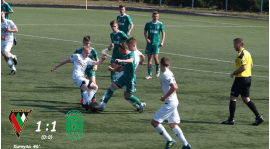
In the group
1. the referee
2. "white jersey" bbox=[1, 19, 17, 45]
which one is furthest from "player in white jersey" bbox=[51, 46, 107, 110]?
"white jersey" bbox=[1, 19, 17, 45]

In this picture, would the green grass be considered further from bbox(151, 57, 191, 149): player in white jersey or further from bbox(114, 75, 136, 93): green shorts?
bbox(151, 57, 191, 149): player in white jersey

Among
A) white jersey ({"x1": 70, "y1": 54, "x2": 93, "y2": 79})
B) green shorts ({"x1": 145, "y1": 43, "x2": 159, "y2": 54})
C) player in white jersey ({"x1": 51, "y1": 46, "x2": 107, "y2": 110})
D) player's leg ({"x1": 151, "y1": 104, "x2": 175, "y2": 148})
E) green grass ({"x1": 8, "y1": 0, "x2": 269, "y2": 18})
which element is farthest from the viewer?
green grass ({"x1": 8, "y1": 0, "x2": 269, "y2": 18})

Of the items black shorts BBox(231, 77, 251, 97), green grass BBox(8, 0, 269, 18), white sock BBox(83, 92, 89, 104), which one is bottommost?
white sock BBox(83, 92, 89, 104)

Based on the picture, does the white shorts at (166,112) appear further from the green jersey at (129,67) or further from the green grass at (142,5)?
the green grass at (142,5)

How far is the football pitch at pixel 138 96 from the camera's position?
27.0 ft

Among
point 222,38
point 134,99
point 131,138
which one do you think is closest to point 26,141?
point 131,138

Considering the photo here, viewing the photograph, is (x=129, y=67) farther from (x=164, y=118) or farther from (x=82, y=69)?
(x=164, y=118)

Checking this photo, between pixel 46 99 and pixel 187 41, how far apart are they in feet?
49.2

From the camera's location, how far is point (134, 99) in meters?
9.91

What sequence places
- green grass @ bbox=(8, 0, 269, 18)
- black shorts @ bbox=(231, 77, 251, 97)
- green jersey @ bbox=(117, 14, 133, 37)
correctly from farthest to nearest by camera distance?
green grass @ bbox=(8, 0, 269, 18) < green jersey @ bbox=(117, 14, 133, 37) < black shorts @ bbox=(231, 77, 251, 97)

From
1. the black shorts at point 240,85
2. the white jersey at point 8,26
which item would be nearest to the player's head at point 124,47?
the black shorts at point 240,85

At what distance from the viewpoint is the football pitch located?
324 inches

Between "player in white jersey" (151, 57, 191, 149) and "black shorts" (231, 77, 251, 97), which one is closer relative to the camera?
"player in white jersey" (151, 57, 191, 149)

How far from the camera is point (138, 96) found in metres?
11.9
